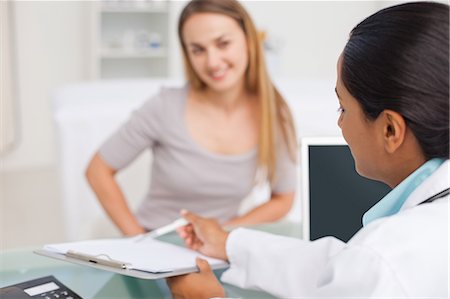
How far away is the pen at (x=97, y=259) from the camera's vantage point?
2.88 ft

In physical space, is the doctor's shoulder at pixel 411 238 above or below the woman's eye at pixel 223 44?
below

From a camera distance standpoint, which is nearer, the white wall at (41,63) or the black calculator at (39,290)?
the black calculator at (39,290)

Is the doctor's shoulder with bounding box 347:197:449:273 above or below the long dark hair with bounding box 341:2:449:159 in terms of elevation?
below

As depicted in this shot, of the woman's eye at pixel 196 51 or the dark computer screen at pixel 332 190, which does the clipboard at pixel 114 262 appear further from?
the woman's eye at pixel 196 51

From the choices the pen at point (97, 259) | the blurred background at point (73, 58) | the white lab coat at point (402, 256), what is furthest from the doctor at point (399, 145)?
the blurred background at point (73, 58)

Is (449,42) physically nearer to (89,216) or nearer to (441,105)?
(441,105)

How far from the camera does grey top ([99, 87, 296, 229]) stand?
4.82 ft

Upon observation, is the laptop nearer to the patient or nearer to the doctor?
the doctor

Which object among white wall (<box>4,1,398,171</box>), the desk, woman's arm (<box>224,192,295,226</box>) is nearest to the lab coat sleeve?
the desk

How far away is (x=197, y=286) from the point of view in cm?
88

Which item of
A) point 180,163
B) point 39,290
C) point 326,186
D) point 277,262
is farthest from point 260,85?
point 39,290

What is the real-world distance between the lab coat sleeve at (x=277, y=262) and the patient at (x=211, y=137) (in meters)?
0.44

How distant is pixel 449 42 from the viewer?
62 centimetres

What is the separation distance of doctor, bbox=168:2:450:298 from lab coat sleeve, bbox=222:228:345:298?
0.56 feet
